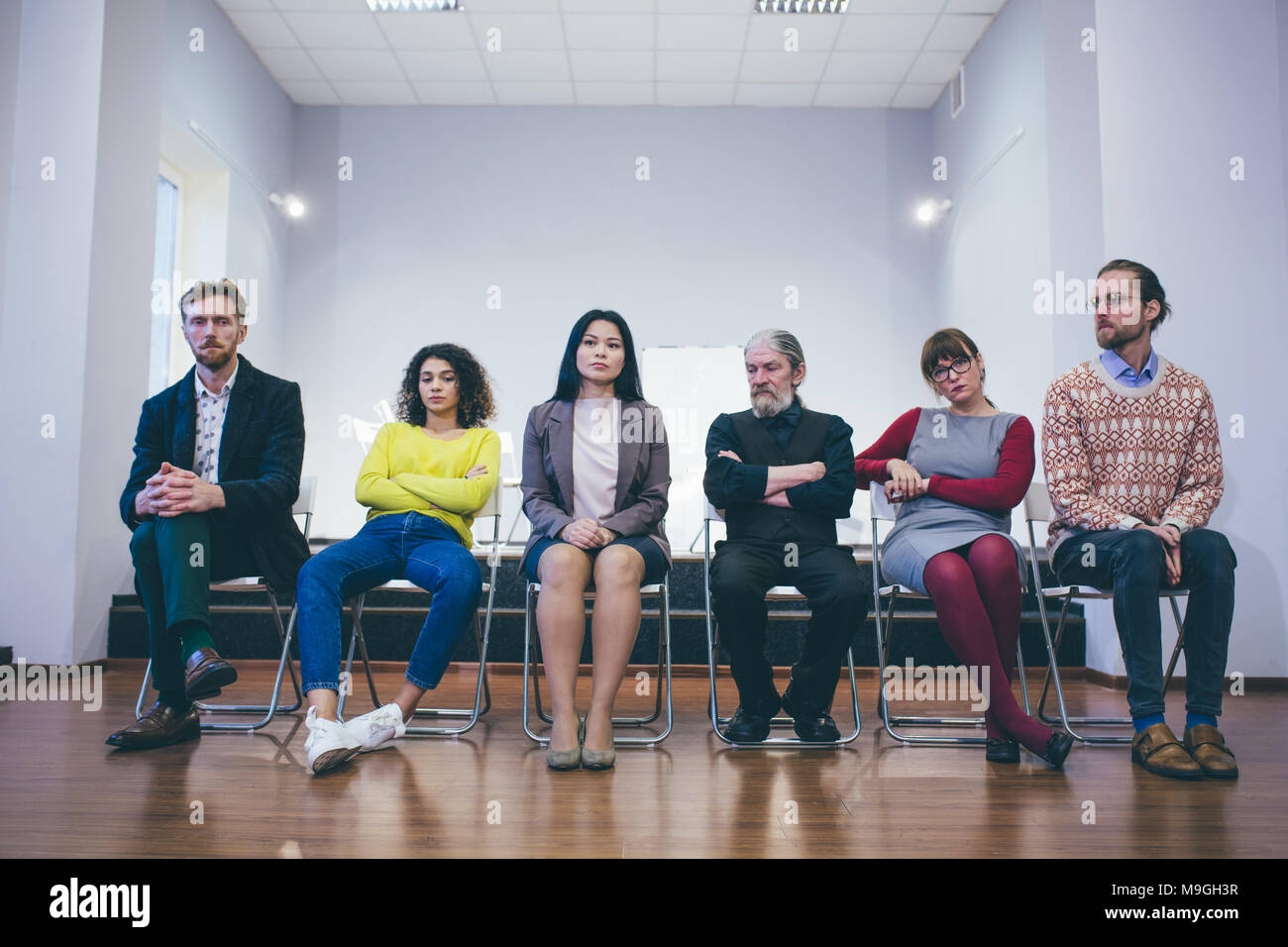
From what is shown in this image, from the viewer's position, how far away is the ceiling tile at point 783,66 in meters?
5.83

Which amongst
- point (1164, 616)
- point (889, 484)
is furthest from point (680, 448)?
point (889, 484)

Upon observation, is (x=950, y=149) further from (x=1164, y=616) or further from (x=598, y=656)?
(x=598, y=656)

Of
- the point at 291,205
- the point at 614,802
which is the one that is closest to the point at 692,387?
the point at 291,205

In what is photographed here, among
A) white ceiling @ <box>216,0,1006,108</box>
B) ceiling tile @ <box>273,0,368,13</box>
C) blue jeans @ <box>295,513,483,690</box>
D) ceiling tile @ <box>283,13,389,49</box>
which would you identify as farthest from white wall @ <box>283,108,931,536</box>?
blue jeans @ <box>295,513,483,690</box>

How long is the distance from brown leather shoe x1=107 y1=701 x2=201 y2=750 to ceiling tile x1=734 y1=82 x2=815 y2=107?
18.1 feet

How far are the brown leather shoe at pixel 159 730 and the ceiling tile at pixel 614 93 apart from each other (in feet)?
17.1

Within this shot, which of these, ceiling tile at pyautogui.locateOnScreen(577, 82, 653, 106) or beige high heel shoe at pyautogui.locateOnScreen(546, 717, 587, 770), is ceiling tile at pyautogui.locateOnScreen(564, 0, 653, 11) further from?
beige high heel shoe at pyautogui.locateOnScreen(546, 717, 587, 770)

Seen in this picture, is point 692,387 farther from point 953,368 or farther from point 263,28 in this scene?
point 953,368

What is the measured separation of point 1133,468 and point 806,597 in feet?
3.40

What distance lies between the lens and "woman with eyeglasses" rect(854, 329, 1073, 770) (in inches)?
87.9

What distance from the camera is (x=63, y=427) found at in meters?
3.55
